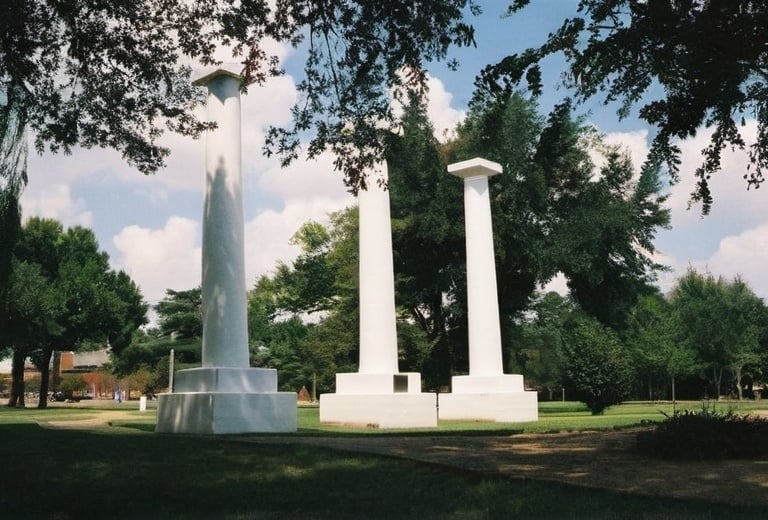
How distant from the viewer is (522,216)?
147 feet

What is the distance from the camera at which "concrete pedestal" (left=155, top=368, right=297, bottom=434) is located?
1819 cm

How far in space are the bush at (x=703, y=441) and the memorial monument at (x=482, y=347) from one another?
611 inches

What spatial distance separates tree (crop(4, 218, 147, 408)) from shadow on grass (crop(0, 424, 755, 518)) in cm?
3799

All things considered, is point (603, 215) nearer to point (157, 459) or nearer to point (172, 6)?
point (172, 6)

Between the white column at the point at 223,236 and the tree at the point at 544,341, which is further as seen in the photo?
the tree at the point at 544,341

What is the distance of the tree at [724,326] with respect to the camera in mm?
63656

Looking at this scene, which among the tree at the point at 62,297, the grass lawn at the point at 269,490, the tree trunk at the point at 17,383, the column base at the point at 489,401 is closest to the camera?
the grass lawn at the point at 269,490

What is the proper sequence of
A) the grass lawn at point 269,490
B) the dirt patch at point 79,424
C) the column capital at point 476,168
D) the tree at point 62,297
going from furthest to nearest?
the tree at point 62,297 → the column capital at point 476,168 → the dirt patch at point 79,424 → the grass lawn at point 269,490

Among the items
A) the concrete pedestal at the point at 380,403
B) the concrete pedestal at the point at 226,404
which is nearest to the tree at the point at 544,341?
the concrete pedestal at the point at 380,403

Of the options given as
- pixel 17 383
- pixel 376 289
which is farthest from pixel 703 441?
pixel 17 383

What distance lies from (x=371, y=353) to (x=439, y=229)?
17.8m

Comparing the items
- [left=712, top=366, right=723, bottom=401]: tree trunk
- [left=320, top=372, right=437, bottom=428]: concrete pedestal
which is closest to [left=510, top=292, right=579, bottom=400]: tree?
[left=712, top=366, right=723, bottom=401]: tree trunk

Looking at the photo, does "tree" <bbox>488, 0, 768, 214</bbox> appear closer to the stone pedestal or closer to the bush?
the bush

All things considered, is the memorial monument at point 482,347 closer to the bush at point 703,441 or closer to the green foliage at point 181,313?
the bush at point 703,441
